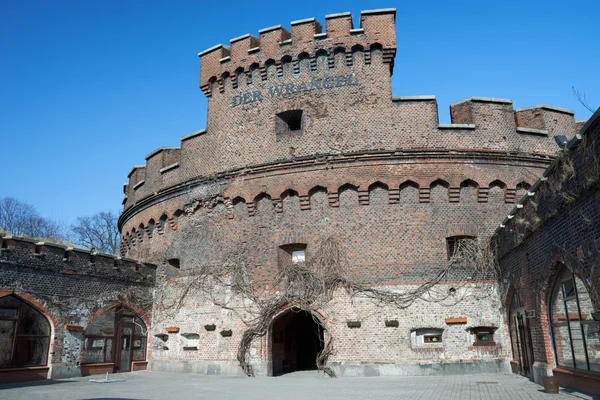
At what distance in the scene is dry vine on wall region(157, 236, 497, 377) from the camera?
45.7 ft

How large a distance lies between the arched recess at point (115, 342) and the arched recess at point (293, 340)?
5169mm

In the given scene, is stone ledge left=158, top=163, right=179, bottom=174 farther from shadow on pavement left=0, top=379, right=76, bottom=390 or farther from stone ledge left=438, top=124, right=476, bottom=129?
stone ledge left=438, top=124, right=476, bottom=129

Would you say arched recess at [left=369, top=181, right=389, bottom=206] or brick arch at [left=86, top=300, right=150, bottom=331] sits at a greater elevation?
arched recess at [left=369, top=181, right=389, bottom=206]

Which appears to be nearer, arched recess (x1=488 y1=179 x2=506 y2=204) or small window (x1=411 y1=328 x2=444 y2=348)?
small window (x1=411 y1=328 x2=444 y2=348)

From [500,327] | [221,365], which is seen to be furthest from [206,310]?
[500,327]

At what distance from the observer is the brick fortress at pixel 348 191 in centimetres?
1377

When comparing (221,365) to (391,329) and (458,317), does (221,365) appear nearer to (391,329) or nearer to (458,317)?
(391,329)

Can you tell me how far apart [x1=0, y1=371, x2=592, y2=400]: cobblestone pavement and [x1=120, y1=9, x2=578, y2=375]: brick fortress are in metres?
1.30

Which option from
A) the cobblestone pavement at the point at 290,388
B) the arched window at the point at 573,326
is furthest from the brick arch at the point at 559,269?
the cobblestone pavement at the point at 290,388

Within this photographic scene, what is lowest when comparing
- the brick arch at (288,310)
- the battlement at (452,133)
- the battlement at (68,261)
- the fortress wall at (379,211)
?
the brick arch at (288,310)

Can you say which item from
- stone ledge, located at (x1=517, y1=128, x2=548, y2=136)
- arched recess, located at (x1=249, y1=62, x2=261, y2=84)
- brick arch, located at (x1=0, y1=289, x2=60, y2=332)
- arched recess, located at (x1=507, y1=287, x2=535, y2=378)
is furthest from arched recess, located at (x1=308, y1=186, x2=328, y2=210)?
brick arch, located at (x1=0, y1=289, x2=60, y2=332)

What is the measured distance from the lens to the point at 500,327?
13.7 meters

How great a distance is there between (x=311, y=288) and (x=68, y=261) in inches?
305

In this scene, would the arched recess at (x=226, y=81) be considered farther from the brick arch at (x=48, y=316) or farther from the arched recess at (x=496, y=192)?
the arched recess at (x=496, y=192)
